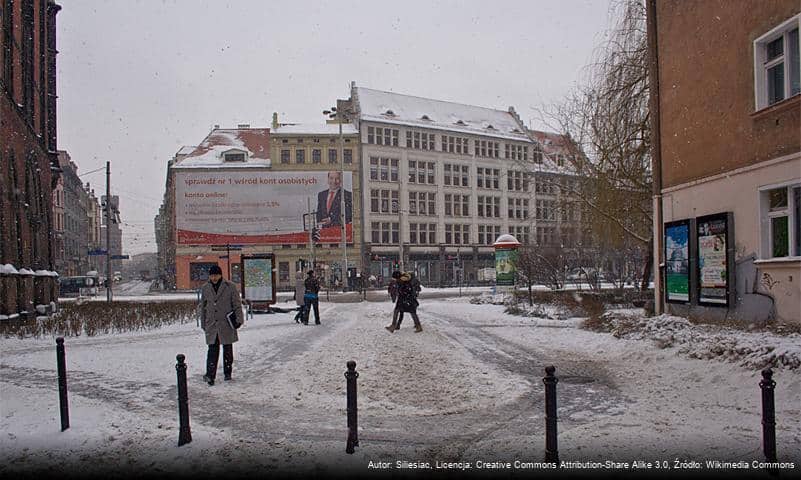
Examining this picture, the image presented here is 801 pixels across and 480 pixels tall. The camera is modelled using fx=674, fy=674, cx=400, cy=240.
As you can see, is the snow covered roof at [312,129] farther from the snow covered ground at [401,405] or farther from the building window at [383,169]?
the snow covered ground at [401,405]

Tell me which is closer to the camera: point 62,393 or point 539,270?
point 62,393

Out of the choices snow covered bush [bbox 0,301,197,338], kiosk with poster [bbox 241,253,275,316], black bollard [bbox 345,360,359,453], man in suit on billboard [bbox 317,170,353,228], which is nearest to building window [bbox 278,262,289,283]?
man in suit on billboard [bbox 317,170,353,228]

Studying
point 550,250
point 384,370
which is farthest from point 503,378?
point 550,250

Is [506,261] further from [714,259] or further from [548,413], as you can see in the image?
[548,413]

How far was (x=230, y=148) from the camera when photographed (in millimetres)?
69750

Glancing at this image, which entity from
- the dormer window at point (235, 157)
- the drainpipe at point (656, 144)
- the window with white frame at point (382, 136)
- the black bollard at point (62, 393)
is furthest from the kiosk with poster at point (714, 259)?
the dormer window at point (235, 157)

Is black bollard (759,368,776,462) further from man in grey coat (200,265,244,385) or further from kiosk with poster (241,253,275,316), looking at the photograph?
kiosk with poster (241,253,275,316)

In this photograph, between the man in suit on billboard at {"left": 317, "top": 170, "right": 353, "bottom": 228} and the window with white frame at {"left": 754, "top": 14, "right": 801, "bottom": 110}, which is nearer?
the window with white frame at {"left": 754, "top": 14, "right": 801, "bottom": 110}

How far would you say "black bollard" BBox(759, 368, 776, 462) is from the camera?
5.55 meters

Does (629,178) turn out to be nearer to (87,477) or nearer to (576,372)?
(576,372)

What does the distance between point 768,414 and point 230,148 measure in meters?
68.2

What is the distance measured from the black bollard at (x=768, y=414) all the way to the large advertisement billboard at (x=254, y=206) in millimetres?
60807

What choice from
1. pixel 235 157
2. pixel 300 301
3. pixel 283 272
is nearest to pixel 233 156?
pixel 235 157

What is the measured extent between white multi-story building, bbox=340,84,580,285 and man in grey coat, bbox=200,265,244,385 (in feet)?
178
